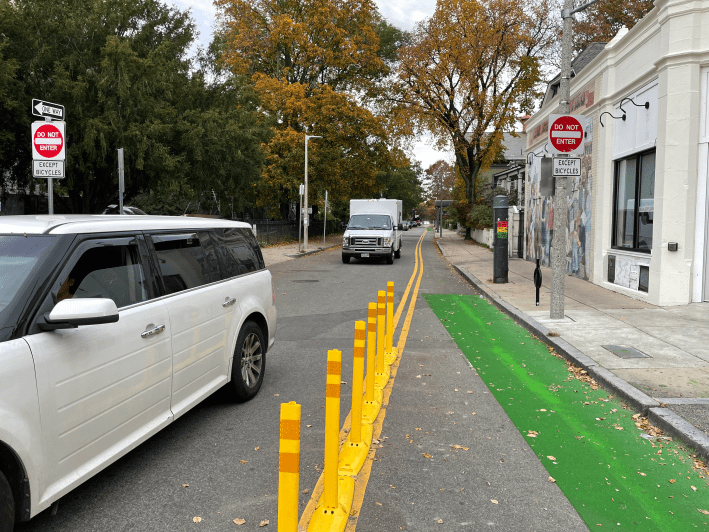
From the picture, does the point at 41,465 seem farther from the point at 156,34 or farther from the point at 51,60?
the point at 156,34

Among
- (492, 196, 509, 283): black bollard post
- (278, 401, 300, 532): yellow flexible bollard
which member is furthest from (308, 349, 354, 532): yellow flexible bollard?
(492, 196, 509, 283): black bollard post

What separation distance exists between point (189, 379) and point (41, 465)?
5.26 ft

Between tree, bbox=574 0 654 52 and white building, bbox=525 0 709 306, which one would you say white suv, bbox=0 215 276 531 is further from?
tree, bbox=574 0 654 52

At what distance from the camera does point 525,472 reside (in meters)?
4.38

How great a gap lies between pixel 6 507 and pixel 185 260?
7.72 feet

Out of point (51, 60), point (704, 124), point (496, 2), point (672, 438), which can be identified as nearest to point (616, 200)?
point (704, 124)

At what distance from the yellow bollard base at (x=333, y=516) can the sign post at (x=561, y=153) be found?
23.4 ft

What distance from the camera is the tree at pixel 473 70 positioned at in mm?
35375

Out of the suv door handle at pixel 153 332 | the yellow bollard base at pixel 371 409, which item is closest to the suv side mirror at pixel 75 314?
the suv door handle at pixel 153 332

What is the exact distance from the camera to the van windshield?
10.7 ft

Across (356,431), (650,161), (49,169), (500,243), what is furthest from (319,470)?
(500,243)

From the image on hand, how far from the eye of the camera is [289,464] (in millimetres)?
2420

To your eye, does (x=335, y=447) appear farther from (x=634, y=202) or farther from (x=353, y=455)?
(x=634, y=202)

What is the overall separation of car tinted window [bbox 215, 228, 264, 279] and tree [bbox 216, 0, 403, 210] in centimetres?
3098
